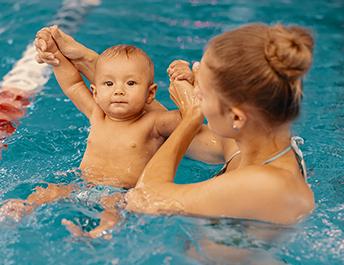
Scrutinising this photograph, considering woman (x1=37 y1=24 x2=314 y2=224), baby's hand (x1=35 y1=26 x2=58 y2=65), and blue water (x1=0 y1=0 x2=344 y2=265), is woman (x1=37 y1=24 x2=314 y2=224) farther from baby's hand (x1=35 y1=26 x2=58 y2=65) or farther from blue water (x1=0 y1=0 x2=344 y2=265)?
baby's hand (x1=35 y1=26 x2=58 y2=65)

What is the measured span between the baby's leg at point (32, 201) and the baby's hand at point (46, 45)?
66cm

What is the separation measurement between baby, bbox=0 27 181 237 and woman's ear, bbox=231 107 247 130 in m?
0.66

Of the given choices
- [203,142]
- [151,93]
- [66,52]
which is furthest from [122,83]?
[203,142]

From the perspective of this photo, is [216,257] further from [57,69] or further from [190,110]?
[57,69]

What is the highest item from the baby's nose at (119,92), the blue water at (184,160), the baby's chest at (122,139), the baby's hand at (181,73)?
the baby's hand at (181,73)

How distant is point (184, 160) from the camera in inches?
142

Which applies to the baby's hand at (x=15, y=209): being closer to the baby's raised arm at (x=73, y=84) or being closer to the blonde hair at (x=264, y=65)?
the baby's raised arm at (x=73, y=84)

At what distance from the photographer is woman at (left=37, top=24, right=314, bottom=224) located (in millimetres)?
2301

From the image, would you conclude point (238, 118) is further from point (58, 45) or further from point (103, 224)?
point (58, 45)

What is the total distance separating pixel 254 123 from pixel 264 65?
0.86ft

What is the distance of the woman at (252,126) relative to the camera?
230cm

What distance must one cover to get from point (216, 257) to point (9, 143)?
1868 millimetres

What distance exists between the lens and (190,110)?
2.87 meters

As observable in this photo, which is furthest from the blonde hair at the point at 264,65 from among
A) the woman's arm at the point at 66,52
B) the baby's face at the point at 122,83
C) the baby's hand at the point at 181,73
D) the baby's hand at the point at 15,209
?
the baby's hand at the point at 15,209
